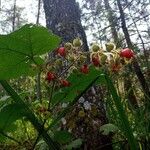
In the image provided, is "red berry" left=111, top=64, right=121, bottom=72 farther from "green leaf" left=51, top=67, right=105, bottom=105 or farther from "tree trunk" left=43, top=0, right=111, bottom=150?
"tree trunk" left=43, top=0, right=111, bottom=150

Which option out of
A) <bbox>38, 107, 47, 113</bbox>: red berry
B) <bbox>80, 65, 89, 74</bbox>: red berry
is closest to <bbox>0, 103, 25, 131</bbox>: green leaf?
<bbox>38, 107, 47, 113</bbox>: red berry

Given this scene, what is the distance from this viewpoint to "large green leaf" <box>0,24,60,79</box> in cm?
138

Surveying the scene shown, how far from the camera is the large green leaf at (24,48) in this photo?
1380mm

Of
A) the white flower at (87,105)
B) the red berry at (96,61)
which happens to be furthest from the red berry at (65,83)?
the white flower at (87,105)

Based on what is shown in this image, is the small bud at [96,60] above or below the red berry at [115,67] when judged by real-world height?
above

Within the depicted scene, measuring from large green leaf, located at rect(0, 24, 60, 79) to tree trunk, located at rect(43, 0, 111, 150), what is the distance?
84 centimetres

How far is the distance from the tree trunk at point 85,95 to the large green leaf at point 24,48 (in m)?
0.84

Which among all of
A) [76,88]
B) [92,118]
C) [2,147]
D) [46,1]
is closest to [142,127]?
[92,118]

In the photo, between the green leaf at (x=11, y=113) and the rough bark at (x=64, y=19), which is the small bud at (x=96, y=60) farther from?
the rough bark at (x=64, y=19)

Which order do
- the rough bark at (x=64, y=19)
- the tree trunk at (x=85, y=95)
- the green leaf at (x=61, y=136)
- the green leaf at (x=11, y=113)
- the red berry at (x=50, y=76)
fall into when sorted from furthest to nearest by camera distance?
the rough bark at (x=64, y=19), the tree trunk at (x=85, y=95), the green leaf at (x=61, y=136), the red berry at (x=50, y=76), the green leaf at (x=11, y=113)

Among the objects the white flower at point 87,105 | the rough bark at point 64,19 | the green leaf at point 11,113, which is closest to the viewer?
the green leaf at point 11,113

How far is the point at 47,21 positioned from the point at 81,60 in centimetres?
213

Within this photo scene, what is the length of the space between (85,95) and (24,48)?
138 cm

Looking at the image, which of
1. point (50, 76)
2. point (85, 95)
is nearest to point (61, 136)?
point (50, 76)
